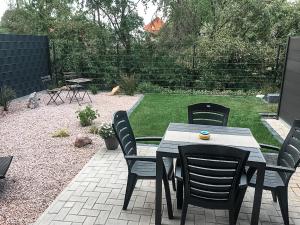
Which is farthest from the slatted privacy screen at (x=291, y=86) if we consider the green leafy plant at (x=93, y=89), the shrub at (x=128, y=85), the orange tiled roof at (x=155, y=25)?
the orange tiled roof at (x=155, y=25)

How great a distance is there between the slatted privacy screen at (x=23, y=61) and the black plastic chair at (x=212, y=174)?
24.5 ft

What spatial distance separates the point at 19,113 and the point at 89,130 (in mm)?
2632

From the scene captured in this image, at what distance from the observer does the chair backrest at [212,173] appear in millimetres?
2141

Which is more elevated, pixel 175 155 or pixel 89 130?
pixel 175 155

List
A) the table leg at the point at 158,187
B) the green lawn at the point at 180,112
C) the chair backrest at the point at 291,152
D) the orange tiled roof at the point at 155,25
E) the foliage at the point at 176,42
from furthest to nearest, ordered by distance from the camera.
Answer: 1. the orange tiled roof at the point at 155,25
2. the foliage at the point at 176,42
3. the green lawn at the point at 180,112
4. the chair backrest at the point at 291,152
5. the table leg at the point at 158,187

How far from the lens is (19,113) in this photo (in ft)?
23.9

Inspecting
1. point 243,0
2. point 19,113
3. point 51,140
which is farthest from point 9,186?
point 243,0

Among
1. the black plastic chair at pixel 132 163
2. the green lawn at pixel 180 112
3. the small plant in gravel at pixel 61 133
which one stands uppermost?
the black plastic chair at pixel 132 163

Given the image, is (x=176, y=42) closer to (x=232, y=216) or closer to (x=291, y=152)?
A: (x=291, y=152)

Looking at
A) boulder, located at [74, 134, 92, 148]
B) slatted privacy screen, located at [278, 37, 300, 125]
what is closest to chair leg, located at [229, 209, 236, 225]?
boulder, located at [74, 134, 92, 148]

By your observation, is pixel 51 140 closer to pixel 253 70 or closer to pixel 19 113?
pixel 19 113

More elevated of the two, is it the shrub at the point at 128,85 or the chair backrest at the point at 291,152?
the chair backrest at the point at 291,152

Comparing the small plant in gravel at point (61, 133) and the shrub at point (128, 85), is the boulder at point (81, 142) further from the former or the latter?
the shrub at point (128, 85)

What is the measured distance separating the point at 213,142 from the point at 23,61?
817 centimetres
